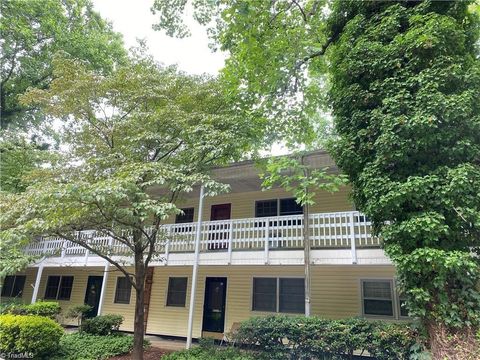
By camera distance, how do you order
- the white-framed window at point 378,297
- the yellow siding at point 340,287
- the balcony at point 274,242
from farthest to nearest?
the yellow siding at point 340,287 < the white-framed window at point 378,297 < the balcony at point 274,242

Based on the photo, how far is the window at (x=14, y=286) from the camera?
1835cm

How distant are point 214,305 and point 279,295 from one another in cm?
266

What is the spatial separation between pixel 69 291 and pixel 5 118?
12725 mm

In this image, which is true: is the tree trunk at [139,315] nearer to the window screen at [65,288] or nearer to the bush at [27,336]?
the bush at [27,336]

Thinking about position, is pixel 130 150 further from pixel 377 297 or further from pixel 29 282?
pixel 29 282

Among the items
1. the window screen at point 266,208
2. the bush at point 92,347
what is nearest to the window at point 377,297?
the window screen at point 266,208

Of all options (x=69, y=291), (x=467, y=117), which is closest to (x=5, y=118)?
(x=69, y=291)

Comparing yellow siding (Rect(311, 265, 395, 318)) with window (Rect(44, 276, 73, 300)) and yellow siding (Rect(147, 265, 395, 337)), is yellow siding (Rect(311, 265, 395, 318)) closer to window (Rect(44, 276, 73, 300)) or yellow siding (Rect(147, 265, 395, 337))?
yellow siding (Rect(147, 265, 395, 337))

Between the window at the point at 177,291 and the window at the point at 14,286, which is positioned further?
the window at the point at 14,286

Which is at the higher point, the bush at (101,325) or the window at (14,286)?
the window at (14,286)

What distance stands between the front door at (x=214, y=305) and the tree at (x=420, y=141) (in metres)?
7.02

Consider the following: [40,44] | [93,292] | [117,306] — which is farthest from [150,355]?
[40,44]

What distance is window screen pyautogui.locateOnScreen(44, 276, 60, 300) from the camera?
1641 centimetres

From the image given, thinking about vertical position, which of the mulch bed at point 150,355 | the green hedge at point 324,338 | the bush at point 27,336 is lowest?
the mulch bed at point 150,355
